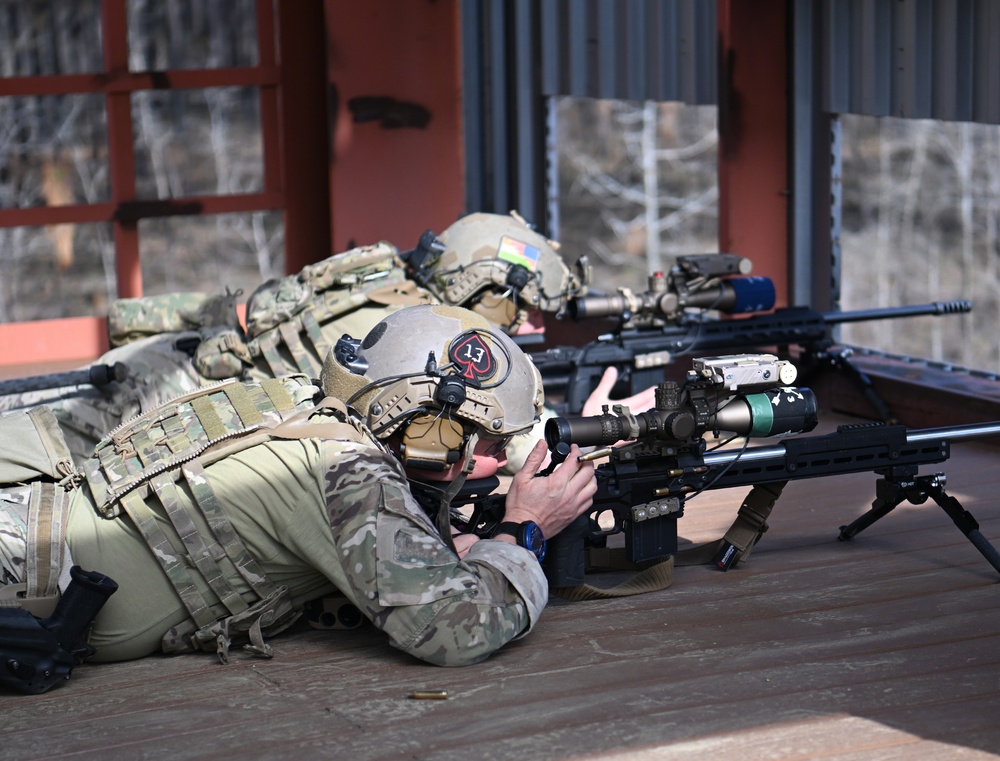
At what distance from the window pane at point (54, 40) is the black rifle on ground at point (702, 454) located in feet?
28.4

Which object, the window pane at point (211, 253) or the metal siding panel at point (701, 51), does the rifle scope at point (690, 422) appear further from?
the window pane at point (211, 253)

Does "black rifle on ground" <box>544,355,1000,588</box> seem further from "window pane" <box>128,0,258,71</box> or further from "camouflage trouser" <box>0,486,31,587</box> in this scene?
"window pane" <box>128,0,258,71</box>

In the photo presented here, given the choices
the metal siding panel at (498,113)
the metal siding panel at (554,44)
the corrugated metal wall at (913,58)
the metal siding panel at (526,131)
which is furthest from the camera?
the metal siding panel at (498,113)

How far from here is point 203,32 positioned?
10789mm

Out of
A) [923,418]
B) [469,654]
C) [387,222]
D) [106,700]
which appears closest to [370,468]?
[469,654]

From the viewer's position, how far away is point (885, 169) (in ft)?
65.9

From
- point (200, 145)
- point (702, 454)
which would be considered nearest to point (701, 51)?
point (702, 454)

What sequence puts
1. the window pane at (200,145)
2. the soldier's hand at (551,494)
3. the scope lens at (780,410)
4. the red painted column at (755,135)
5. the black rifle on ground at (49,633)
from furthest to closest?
1. the window pane at (200,145)
2. the red painted column at (755,135)
3. the scope lens at (780,410)
4. the soldier's hand at (551,494)
5. the black rifle on ground at (49,633)

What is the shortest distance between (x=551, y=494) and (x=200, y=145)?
1472 cm

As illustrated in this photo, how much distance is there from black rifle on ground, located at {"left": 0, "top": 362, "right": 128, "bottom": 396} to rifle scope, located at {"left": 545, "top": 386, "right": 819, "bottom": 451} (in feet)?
7.55

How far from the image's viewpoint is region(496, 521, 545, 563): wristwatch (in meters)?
3.32

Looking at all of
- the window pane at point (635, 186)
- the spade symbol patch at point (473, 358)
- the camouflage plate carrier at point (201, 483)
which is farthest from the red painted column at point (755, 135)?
the window pane at point (635, 186)

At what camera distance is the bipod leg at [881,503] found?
12.7 ft

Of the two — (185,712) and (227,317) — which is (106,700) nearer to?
(185,712)
